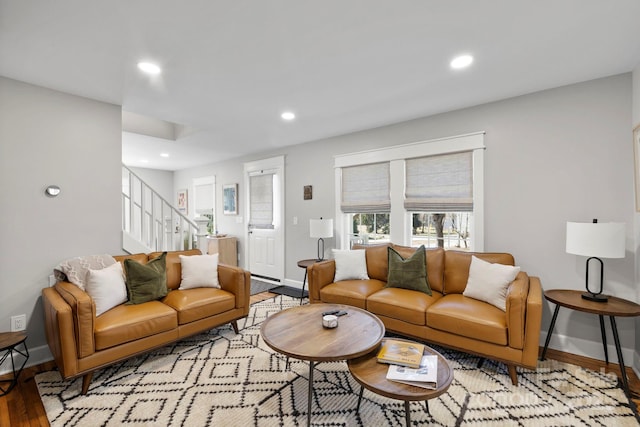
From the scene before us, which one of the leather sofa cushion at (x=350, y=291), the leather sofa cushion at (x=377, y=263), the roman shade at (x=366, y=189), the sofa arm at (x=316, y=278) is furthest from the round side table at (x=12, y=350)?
the roman shade at (x=366, y=189)

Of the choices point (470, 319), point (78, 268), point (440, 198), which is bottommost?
point (470, 319)

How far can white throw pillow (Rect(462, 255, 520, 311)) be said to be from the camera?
2.50 metres

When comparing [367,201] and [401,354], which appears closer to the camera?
[401,354]

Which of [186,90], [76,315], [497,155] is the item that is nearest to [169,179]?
[186,90]

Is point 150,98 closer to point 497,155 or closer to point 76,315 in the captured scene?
point 76,315

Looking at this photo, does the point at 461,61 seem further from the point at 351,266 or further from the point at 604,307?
the point at 351,266

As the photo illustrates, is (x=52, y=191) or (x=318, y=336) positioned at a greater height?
(x=52, y=191)

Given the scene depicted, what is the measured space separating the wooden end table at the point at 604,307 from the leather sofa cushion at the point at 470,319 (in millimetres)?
481

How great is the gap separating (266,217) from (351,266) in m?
2.44

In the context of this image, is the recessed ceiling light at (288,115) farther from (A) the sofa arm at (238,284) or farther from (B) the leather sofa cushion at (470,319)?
(B) the leather sofa cushion at (470,319)

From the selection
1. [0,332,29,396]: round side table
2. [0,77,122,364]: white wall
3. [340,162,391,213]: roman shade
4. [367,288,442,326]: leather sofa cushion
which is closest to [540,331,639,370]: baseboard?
[367,288,442,326]: leather sofa cushion

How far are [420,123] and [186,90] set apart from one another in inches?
104

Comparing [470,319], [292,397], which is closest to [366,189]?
[470,319]

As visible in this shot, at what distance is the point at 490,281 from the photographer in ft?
8.47
